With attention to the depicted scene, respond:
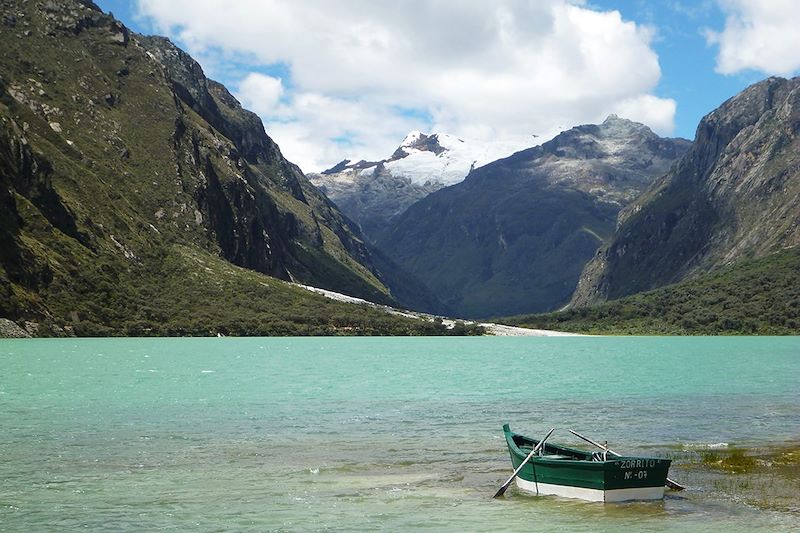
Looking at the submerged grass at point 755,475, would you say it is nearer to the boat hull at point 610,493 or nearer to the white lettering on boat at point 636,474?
the boat hull at point 610,493

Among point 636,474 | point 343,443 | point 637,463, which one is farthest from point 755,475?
point 343,443

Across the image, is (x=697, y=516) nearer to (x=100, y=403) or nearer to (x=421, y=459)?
(x=421, y=459)

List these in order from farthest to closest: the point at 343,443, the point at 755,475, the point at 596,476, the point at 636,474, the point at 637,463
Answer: the point at 343,443, the point at 755,475, the point at 596,476, the point at 636,474, the point at 637,463

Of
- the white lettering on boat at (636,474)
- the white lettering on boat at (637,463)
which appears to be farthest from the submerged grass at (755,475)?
the white lettering on boat at (636,474)

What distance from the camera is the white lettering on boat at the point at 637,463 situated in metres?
35.0

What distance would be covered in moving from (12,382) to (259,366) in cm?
4619

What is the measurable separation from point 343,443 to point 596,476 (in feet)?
70.4

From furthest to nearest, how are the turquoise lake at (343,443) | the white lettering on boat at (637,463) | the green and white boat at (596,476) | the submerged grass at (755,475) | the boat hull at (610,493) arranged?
the submerged grass at (755,475)
the boat hull at (610,493)
the green and white boat at (596,476)
the white lettering on boat at (637,463)
the turquoise lake at (343,443)

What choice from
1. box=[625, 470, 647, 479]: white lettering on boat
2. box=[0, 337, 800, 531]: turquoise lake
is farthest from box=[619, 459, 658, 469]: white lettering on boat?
box=[0, 337, 800, 531]: turquoise lake

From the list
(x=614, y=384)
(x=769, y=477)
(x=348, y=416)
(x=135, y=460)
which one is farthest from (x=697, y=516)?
(x=614, y=384)

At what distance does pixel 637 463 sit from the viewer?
35188mm

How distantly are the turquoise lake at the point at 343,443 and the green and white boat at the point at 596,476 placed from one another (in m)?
0.65

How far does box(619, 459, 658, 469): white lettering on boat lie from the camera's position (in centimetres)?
3500

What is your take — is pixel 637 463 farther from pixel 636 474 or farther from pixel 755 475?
pixel 755 475
